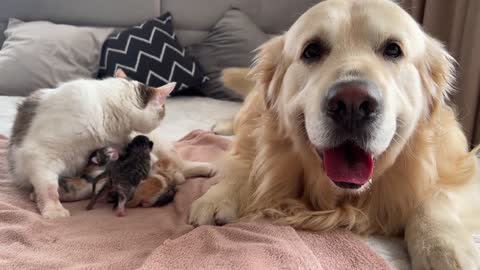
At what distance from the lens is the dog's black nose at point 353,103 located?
1089 mm

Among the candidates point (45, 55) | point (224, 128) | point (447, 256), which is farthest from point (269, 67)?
point (45, 55)

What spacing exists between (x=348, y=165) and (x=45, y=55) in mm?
2514

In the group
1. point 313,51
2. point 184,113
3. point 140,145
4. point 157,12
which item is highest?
point 313,51

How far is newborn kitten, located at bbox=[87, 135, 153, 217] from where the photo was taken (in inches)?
58.4

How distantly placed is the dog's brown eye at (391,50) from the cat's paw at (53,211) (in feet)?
3.31

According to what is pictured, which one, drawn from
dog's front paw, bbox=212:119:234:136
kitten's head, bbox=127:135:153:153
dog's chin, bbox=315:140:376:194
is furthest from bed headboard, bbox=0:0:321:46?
dog's chin, bbox=315:140:376:194

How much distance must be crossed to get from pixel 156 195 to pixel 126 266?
0.48 metres

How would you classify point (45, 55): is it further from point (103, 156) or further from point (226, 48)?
point (103, 156)

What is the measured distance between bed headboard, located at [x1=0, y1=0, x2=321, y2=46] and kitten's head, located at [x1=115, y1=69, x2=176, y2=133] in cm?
182

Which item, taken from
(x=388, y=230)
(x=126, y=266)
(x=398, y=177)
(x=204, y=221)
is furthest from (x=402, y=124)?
(x=126, y=266)

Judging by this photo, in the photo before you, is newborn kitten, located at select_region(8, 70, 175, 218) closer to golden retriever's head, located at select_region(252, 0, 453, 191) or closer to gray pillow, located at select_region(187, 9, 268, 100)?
Answer: golden retriever's head, located at select_region(252, 0, 453, 191)

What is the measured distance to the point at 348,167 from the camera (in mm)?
1234

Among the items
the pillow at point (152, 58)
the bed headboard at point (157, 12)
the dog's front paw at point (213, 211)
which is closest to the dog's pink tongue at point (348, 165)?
the dog's front paw at point (213, 211)

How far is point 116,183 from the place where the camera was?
1483 millimetres
